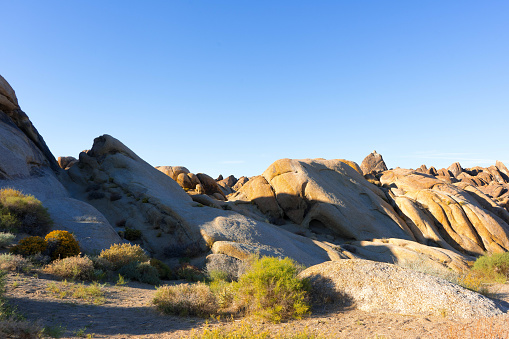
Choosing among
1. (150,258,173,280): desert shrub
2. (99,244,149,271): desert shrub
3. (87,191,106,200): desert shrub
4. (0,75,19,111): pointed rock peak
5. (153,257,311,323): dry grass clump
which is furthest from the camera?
(0,75,19,111): pointed rock peak

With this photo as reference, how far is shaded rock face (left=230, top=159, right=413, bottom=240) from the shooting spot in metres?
25.3

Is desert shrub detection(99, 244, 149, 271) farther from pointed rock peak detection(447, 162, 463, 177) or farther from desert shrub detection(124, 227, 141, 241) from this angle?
pointed rock peak detection(447, 162, 463, 177)

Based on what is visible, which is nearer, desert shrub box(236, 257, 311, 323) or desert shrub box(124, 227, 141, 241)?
desert shrub box(236, 257, 311, 323)

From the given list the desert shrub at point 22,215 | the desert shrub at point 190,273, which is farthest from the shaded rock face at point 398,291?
the desert shrub at point 22,215

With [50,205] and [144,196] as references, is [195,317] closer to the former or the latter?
[50,205]

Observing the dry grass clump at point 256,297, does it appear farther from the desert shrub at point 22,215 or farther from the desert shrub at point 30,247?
the desert shrub at point 22,215

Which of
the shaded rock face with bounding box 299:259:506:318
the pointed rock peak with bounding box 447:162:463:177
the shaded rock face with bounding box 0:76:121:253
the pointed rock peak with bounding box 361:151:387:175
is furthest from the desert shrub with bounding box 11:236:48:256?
the pointed rock peak with bounding box 447:162:463:177

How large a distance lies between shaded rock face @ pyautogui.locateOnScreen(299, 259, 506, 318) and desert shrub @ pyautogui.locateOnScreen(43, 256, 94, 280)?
720cm

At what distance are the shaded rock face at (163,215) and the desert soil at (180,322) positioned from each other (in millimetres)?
7759

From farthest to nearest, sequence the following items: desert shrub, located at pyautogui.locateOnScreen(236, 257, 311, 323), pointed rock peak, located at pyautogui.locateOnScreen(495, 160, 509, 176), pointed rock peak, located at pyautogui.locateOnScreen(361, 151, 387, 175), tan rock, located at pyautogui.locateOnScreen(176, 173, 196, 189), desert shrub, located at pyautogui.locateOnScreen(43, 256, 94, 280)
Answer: pointed rock peak, located at pyautogui.locateOnScreen(495, 160, 509, 176) → pointed rock peak, located at pyautogui.locateOnScreen(361, 151, 387, 175) → tan rock, located at pyautogui.locateOnScreen(176, 173, 196, 189) → desert shrub, located at pyautogui.locateOnScreen(43, 256, 94, 280) → desert shrub, located at pyautogui.locateOnScreen(236, 257, 311, 323)

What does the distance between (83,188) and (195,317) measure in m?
17.6

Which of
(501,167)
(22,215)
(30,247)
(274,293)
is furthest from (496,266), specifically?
(501,167)

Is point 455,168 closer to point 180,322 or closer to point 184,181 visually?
point 184,181

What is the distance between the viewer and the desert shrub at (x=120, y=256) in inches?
493
